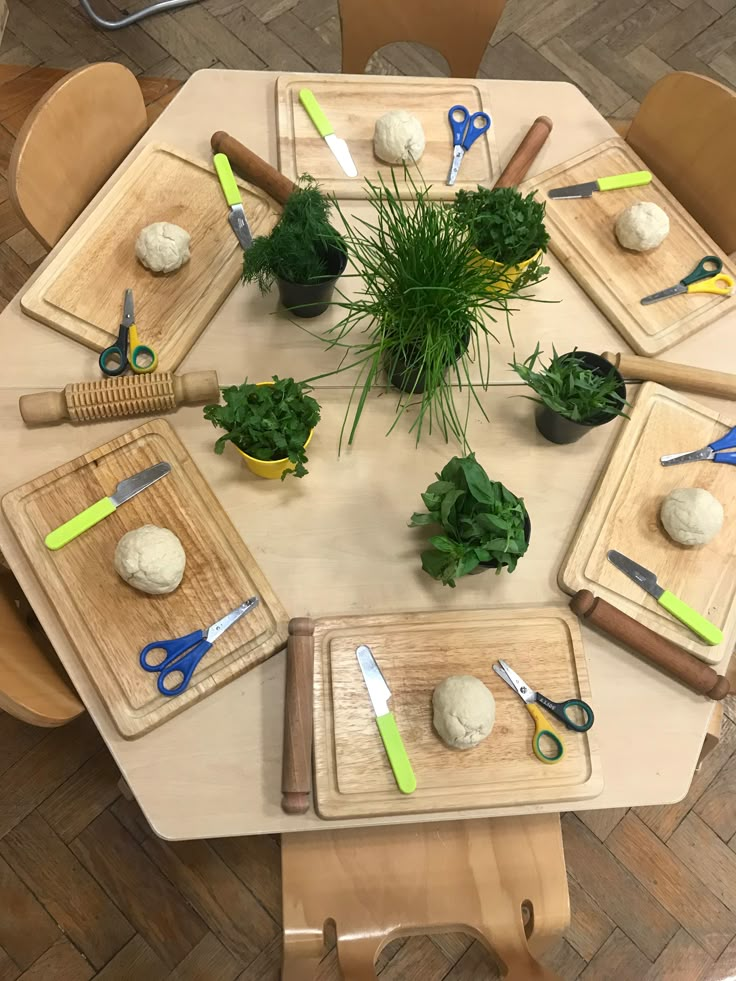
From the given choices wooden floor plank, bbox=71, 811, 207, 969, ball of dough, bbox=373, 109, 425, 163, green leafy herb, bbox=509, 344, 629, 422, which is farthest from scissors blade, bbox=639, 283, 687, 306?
wooden floor plank, bbox=71, 811, 207, 969

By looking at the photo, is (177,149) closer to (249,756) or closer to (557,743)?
(249,756)

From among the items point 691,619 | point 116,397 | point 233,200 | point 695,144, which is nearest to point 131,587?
point 116,397

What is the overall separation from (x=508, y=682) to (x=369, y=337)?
20.6 inches

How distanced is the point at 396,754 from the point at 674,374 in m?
0.66

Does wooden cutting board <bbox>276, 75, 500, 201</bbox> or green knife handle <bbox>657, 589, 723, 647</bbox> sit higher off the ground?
wooden cutting board <bbox>276, 75, 500, 201</bbox>

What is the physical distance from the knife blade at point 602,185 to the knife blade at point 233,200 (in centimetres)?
49

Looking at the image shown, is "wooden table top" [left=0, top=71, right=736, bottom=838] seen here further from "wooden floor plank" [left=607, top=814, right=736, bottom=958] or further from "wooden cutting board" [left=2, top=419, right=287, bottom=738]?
"wooden floor plank" [left=607, top=814, right=736, bottom=958]

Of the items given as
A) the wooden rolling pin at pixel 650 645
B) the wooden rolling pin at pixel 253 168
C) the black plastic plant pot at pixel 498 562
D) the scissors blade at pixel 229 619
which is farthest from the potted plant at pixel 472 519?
the wooden rolling pin at pixel 253 168

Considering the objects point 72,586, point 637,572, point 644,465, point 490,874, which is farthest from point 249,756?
point 644,465

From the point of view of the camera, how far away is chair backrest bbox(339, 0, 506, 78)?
1327 mm

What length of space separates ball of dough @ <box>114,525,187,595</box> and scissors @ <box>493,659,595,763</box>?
1.35ft

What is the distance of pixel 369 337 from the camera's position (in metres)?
1.03

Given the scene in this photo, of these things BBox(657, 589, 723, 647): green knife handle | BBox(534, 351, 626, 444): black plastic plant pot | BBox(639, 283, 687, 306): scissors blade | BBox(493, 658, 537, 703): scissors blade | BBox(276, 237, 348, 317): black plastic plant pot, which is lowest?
BBox(493, 658, 537, 703): scissors blade

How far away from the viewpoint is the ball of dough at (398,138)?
3.55 ft
